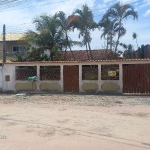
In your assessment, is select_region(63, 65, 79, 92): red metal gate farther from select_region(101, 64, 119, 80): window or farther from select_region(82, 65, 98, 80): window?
select_region(101, 64, 119, 80): window

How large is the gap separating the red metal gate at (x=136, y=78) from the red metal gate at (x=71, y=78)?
3.30 meters

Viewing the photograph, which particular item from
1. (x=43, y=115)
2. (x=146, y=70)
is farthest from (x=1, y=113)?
(x=146, y=70)

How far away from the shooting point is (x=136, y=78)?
16250 millimetres

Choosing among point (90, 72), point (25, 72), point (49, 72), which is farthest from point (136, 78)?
point (25, 72)

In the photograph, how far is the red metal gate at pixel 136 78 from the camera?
52.8 ft

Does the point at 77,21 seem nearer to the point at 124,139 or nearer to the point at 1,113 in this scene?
the point at 1,113

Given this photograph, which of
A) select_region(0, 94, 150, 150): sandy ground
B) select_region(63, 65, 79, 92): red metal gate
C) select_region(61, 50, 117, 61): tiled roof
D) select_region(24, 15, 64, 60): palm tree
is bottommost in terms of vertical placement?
select_region(0, 94, 150, 150): sandy ground

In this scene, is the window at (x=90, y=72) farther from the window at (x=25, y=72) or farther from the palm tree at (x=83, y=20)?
the palm tree at (x=83, y=20)

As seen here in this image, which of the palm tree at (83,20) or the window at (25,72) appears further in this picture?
the palm tree at (83,20)

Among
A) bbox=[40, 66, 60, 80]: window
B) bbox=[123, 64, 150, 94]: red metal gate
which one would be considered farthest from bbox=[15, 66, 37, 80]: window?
bbox=[123, 64, 150, 94]: red metal gate

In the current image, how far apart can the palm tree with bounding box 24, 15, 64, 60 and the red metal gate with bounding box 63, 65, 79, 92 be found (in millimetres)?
7338

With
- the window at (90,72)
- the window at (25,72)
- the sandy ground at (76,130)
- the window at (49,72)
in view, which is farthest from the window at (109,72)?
the sandy ground at (76,130)

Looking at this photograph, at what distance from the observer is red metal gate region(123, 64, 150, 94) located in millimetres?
A: 16094

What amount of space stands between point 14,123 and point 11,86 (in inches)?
430
